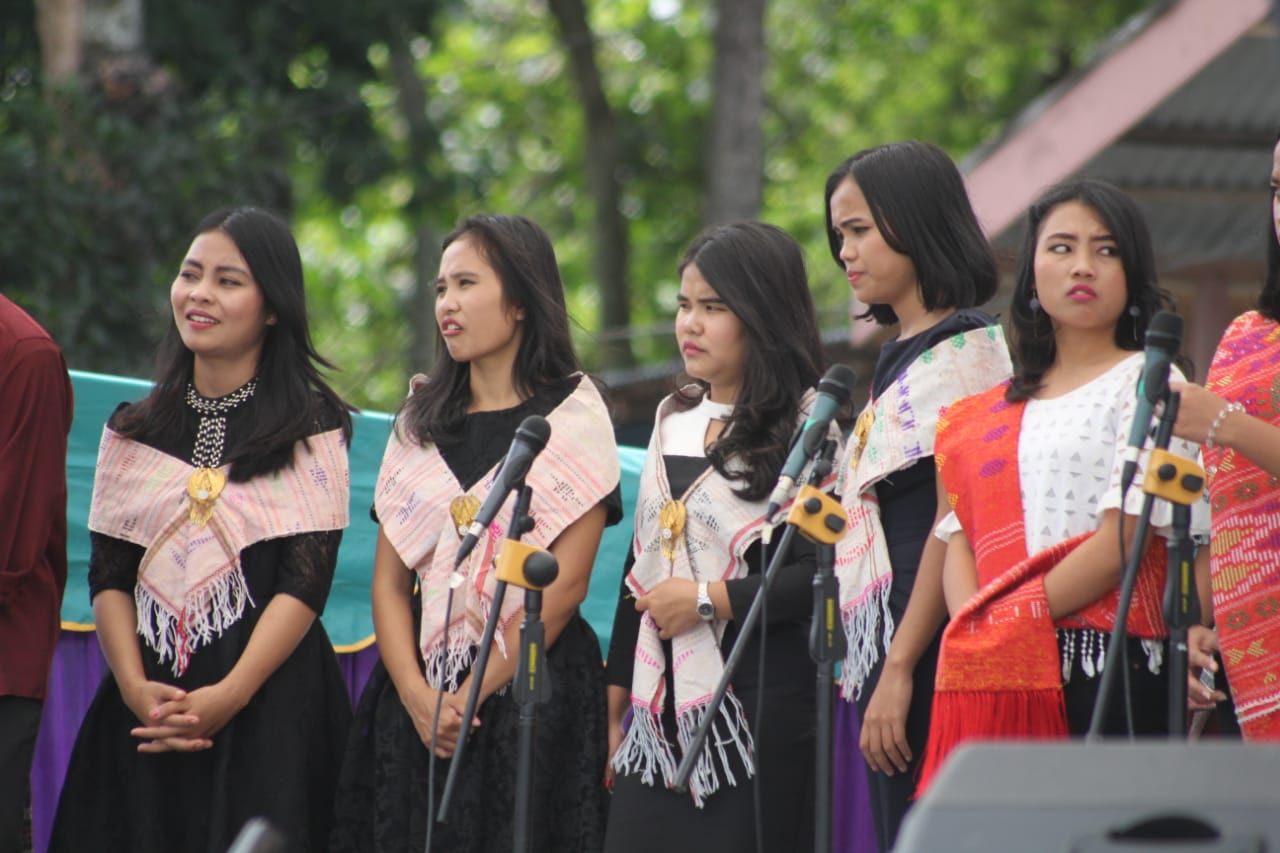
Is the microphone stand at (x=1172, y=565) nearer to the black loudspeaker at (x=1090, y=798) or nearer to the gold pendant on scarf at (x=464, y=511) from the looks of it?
the black loudspeaker at (x=1090, y=798)

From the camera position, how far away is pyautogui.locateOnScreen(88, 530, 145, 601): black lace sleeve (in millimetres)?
4145

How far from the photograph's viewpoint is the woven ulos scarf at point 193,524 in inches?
159

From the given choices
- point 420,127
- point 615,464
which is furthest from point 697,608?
point 420,127

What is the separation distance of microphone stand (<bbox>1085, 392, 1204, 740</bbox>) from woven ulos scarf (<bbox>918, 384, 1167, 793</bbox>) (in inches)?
14.3

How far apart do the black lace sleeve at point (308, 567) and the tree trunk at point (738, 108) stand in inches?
287

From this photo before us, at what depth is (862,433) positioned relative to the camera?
3711 mm

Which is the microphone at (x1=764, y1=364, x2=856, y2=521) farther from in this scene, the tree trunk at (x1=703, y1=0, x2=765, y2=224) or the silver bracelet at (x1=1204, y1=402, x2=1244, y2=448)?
the tree trunk at (x1=703, y1=0, x2=765, y2=224)

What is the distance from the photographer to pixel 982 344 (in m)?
3.67

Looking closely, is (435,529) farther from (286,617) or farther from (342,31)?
(342,31)

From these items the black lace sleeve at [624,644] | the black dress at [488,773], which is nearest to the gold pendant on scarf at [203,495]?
the black dress at [488,773]

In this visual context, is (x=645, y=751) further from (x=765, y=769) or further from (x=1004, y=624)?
(x=1004, y=624)

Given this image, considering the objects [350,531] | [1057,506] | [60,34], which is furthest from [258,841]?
[60,34]

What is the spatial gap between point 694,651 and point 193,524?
3.98 feet

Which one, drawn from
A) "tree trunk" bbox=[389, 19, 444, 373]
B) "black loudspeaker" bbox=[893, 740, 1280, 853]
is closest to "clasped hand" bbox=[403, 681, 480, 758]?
"black loudspeaker" bbox=[893, 740, 1280, 853]
